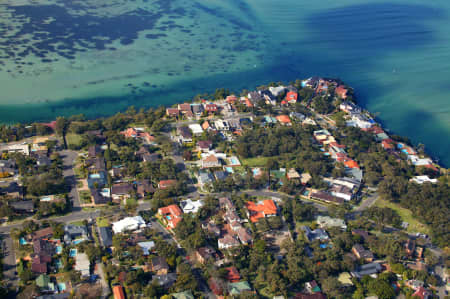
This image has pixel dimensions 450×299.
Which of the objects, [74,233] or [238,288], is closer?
[238,288]

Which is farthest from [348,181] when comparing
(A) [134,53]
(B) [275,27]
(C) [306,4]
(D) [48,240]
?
(C) [306,4]

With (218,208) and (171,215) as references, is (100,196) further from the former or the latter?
(218,208)

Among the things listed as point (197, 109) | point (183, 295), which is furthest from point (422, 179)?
point (183, 295)

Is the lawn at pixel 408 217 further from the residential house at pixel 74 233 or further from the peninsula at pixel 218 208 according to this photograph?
the residential house at pixel 74 233

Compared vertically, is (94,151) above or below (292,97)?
below

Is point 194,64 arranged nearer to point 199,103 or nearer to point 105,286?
point 199,103

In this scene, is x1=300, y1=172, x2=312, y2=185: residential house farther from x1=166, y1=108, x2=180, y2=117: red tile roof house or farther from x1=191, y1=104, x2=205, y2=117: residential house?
x1=166, y1=108, x2=180, y2=117: red tile roof house
